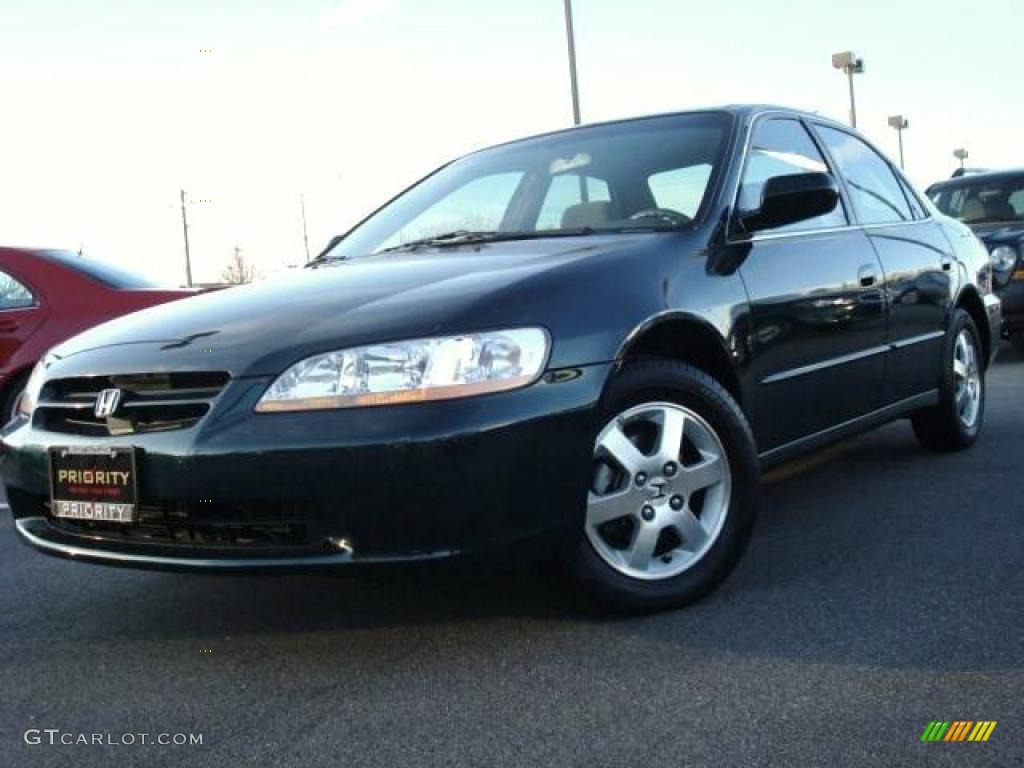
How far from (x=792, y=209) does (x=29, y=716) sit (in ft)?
8.85

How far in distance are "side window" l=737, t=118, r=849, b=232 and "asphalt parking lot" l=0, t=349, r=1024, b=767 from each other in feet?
3.81

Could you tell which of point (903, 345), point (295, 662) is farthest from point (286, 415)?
point (903, 345)

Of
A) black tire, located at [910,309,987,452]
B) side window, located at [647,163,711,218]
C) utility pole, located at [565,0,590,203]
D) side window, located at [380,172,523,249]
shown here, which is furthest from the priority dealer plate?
utility pole, located at [565,0,590,203]

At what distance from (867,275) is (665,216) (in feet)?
3.55

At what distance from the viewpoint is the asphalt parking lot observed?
7.38 ft

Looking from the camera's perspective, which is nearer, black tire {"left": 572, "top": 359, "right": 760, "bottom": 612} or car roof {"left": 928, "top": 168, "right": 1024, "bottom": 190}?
black tire {"left": 572, "top": 359, "right": 760, "bottom": 612}

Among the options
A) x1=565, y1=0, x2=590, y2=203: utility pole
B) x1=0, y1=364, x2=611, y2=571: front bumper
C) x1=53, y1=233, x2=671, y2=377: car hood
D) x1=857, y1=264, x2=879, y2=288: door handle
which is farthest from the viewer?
x1=565, y1=0, x2=590, y2=203: utility pole

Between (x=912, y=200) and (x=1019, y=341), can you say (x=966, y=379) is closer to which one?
(x=912, y=200)

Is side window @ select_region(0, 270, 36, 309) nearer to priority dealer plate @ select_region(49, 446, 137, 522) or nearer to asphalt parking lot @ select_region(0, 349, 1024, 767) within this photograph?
asphalt parking lot @ select_region(0, 349, 1024, 767)

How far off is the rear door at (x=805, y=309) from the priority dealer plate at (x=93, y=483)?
1.89 meters

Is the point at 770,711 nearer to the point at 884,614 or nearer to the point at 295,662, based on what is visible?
the point at 884,614

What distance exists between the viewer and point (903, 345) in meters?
4.46

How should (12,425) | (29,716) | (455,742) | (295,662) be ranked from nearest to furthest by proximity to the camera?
(455,742)
(29,716)
(295,662)
(12,425)

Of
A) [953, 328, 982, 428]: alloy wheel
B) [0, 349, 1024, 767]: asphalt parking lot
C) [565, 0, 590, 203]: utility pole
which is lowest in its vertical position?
[0, 349, 1024, 767]: asphalt parking lot
